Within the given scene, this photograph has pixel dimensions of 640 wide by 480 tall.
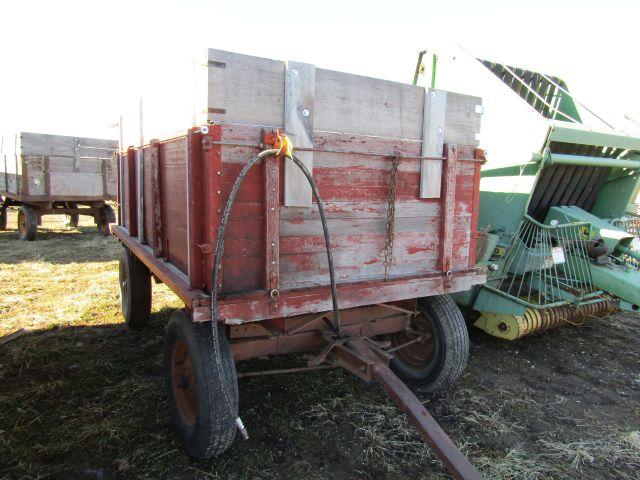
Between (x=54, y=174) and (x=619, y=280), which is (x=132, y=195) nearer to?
(x=619, y=280)

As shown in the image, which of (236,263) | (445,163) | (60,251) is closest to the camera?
(236,263)

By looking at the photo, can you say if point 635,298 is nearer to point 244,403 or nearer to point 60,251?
point 244,403

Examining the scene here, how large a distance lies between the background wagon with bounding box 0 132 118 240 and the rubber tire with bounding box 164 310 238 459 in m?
8.72

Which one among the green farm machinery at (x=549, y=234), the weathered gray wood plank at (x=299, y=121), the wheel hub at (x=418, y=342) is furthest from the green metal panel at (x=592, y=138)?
the weathered gray wood plank at (x=299, y=121)

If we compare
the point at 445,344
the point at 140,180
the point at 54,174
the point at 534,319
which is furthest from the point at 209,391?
the point at 54,174

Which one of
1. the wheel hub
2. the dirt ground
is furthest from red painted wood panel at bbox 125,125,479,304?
the dirt ground

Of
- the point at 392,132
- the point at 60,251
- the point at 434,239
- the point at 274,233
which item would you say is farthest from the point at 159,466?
the point at 60,251

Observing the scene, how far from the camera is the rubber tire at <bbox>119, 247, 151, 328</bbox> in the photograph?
4496mm

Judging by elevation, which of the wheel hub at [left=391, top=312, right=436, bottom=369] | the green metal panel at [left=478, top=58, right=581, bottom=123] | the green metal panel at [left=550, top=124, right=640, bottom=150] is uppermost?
the green metal panel at [left=478, top=58, right=581, bottom=123]

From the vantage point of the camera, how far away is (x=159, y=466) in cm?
258

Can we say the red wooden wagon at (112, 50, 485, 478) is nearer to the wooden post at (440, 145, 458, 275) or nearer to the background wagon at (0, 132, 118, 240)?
the wooden post at (440, 145, 458, 275)

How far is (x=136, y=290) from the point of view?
15.0ft

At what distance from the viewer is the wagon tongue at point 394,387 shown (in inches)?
78.1

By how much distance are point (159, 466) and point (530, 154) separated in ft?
12.3
